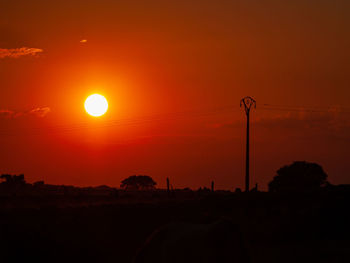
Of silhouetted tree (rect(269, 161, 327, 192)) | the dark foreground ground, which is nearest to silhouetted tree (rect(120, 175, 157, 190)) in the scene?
Answer: silhouetted tree (rect(269, 161, 327, 192))

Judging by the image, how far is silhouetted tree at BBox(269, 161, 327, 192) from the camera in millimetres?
82812

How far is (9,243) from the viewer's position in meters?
28.9

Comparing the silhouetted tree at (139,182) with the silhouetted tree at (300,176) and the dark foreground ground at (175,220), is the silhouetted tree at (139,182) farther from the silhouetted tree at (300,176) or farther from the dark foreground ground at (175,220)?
the dark foreground ground at (175,220)

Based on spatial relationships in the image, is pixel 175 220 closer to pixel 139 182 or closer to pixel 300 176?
pixel 300 176

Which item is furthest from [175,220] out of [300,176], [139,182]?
[139,182]

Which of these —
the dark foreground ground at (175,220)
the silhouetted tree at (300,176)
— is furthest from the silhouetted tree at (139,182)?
the dark foreground ground at (175,220)

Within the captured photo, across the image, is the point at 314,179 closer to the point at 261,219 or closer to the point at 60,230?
the point at 261,219

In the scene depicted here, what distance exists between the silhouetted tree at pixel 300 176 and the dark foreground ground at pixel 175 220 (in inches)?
1530

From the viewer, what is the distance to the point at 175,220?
31906 mm

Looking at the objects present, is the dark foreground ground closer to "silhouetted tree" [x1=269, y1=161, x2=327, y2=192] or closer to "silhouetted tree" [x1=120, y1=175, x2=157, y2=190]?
"silhouetted tree" [x1=269, y1=161, x2=327, y2=192]

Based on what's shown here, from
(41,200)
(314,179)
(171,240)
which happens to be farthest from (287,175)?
(171,240)

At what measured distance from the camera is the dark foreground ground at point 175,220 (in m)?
27.4

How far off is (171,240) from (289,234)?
67.0 ft

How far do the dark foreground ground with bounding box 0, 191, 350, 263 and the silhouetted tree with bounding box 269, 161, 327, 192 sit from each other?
38.9 metres
